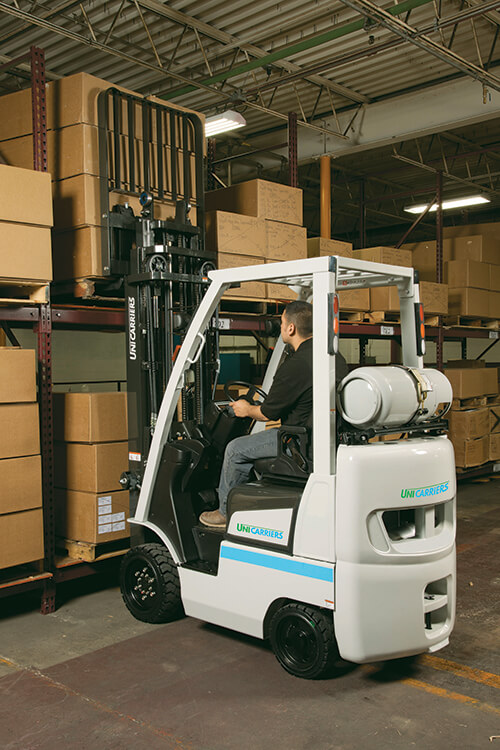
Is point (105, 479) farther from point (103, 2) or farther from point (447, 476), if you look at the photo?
point (103, 2)

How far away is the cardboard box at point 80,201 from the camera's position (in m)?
5.18

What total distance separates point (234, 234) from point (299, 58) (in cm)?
397

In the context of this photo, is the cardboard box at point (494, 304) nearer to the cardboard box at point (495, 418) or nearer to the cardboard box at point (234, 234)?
the cardboard box at point (495, 418)

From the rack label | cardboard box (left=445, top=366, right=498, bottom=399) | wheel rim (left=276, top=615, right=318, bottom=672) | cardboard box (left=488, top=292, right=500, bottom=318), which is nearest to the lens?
wheel rim (left=276, top=615, right=318, bottom=672)

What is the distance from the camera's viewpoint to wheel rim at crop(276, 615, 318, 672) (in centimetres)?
379

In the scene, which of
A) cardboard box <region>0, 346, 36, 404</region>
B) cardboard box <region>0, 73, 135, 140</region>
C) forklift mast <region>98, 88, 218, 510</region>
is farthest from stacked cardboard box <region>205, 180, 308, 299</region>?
cardboard box <region>0, 346, 36, 404</region>

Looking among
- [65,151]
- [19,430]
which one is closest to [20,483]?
[19,430]

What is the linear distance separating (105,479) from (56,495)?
0.52 m

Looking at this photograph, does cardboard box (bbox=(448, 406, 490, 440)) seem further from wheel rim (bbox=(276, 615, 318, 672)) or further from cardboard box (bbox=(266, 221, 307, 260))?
wheel rim (bbox=(276, 615, 318, 672))

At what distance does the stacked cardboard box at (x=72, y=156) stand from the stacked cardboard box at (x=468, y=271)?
6.45 metres

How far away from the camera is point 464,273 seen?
10.5 m

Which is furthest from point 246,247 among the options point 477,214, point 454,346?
point 454,346

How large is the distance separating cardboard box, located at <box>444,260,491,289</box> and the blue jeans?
23.4 feet

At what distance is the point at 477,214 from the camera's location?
17.1m
